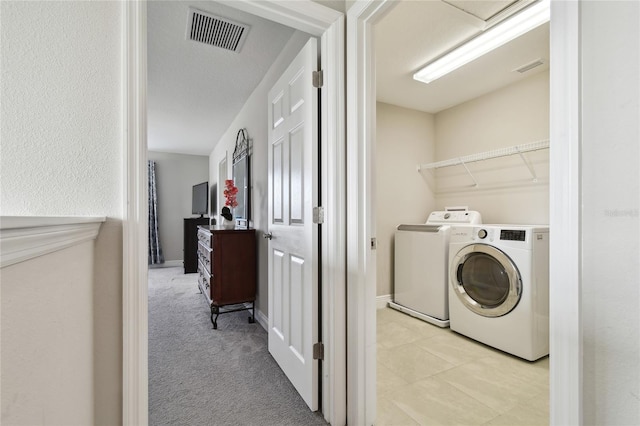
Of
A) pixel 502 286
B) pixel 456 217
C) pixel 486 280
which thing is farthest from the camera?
pixel 456 217

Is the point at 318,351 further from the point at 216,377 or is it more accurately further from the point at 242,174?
the point at 242,174

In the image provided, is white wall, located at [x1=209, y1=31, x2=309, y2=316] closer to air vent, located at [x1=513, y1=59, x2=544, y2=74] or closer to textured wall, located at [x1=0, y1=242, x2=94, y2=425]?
textured wall, located at [x1=0, y1=242, x2=94, y2=425]

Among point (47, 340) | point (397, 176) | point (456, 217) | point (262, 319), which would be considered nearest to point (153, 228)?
point (262, 319)

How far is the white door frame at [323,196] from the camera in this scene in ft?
3.50

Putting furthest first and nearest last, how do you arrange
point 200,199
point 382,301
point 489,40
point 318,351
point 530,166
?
point 200,199 < point 382,301 < point 530,166 < point 489,40 < point 318,351

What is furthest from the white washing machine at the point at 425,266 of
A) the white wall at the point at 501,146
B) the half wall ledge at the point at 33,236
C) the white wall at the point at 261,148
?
the half wall ledge at the point at 33,236

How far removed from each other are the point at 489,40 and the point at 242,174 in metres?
Result: 2.68

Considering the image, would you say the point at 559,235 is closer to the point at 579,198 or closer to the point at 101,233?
the point at 579,198

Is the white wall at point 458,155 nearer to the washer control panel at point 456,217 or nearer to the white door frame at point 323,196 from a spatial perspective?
the washer control panel at point 456,217

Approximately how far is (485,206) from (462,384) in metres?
1.91

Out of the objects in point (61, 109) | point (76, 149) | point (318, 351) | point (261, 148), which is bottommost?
point (318, 351)

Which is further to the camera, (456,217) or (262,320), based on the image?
(456,217)

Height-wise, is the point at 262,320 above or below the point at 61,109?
below

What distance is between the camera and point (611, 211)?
0.59 metres
